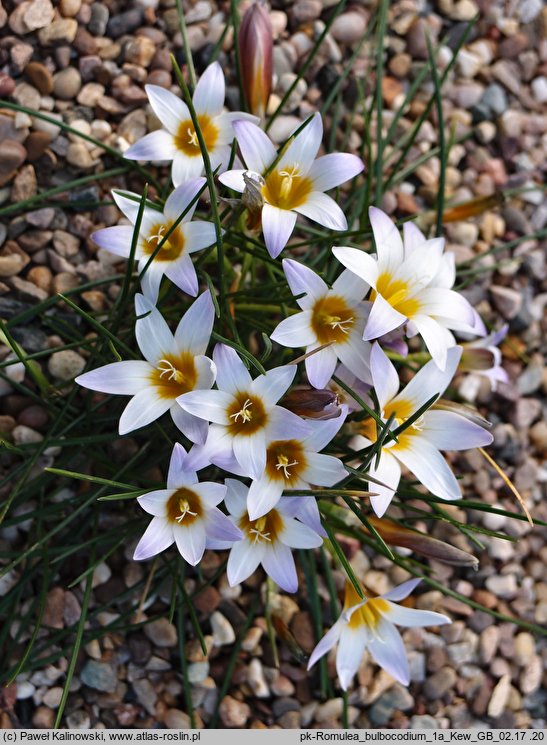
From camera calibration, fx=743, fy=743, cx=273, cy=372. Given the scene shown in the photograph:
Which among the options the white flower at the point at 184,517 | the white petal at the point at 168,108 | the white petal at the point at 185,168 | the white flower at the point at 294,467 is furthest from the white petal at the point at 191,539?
the white petal at the point at 168,108

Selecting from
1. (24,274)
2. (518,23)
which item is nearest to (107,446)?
(24,274)

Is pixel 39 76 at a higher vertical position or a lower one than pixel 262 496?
higher

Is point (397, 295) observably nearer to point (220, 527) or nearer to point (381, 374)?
point (381, 374)

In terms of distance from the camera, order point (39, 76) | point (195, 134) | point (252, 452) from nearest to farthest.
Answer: point (252, 452) < point (195, 134) < point (39, 76)

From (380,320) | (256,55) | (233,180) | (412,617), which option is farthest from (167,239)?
(412,617)

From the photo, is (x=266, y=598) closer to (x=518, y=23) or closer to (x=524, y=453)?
(x=524, y=453)
